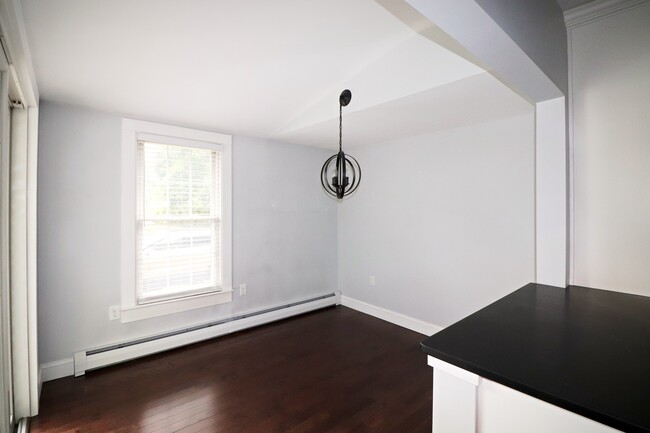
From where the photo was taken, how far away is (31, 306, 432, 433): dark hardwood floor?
1975 mm

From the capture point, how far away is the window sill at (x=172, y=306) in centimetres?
277

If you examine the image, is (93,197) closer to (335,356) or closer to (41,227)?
(41,227)

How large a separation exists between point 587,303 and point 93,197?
3439 millimetres

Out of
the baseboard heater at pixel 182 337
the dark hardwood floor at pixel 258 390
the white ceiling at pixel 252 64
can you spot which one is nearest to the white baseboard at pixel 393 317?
the dark hardwood floor at pixel 258 390

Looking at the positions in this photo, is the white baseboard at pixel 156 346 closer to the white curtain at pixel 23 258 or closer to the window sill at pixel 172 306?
the window sill at pixel 172 306

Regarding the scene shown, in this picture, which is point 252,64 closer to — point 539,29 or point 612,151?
point 539,29

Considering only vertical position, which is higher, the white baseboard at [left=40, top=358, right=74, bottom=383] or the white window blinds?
the white window blinds

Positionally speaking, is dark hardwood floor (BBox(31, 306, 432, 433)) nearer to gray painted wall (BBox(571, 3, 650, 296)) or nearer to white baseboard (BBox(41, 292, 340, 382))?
white baseboard (BBox(41, 292, 340, 382))

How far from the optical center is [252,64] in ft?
7.08

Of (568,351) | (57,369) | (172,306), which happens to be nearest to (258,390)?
(172,306)

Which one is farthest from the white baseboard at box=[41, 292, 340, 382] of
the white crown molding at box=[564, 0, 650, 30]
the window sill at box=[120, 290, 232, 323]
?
the white crown molding at box=[564, 0, 650, 30]

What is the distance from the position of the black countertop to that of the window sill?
266 centimetres

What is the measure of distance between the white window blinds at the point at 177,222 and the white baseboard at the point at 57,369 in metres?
0.64

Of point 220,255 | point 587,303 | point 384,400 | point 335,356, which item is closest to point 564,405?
point 587,303
